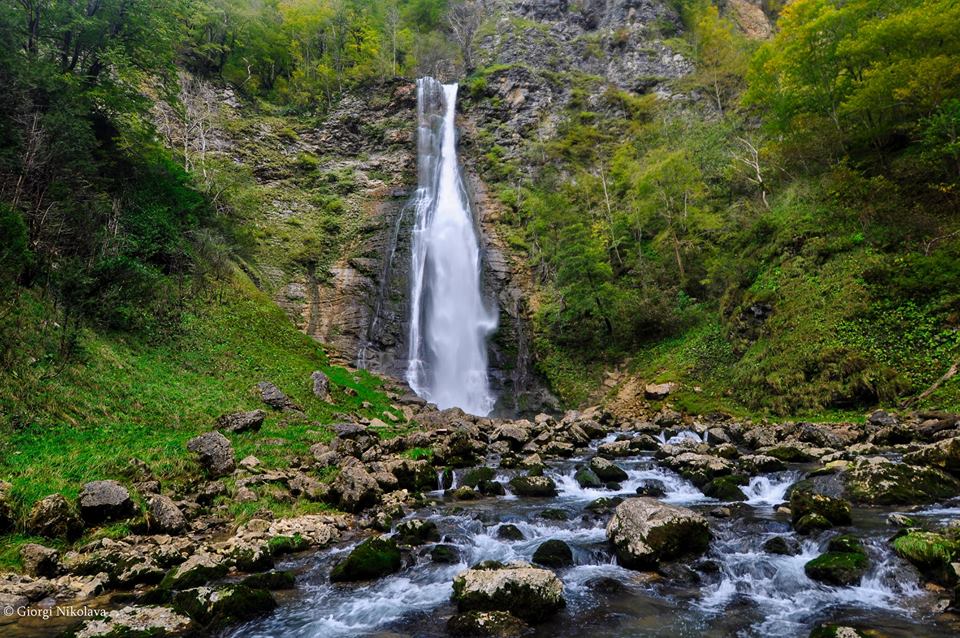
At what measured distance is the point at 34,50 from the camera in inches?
650

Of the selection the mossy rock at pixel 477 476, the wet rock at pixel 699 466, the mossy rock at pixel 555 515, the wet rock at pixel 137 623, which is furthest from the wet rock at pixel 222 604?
the wet rock at pixel 699 466

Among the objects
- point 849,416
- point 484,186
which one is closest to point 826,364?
point 849,416

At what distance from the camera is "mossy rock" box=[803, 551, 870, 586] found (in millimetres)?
5578

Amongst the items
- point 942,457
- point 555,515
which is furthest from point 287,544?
point 942,457

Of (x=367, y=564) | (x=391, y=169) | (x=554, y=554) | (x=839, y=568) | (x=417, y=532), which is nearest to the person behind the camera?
(x=839, y=568)

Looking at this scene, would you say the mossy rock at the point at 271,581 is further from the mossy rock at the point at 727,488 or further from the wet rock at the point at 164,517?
the mossy rock at the point at 727,488

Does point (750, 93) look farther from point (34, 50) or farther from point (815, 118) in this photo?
point (34, 50)

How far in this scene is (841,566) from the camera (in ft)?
18.6

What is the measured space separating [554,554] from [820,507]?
4.57 meters

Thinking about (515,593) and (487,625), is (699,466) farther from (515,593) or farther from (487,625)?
(487,625)

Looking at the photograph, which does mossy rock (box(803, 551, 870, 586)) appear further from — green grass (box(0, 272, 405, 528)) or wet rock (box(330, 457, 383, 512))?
green grass (box(0, 272, 405, 528))

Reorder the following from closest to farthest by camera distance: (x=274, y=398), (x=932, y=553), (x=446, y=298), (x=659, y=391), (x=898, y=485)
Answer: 1. (x=932, y=553)
2. (x=898, y=485)
3. (x=274, y=398)
4. (x=659, y=391)
5. (x=446, y=298)

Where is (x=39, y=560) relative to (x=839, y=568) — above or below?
above

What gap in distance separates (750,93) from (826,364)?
65.1 ft
